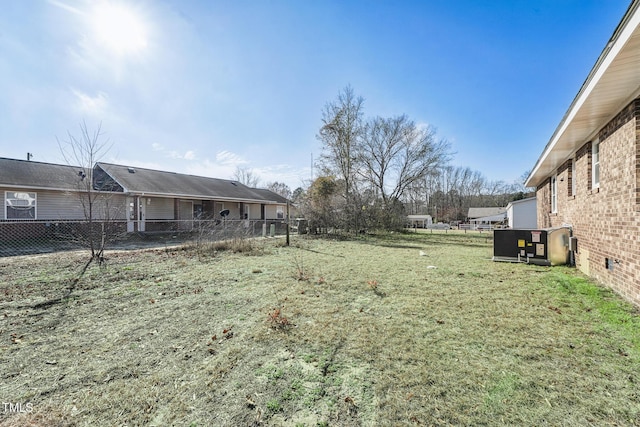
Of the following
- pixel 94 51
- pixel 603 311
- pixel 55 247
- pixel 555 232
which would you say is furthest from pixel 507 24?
pixel 55 247

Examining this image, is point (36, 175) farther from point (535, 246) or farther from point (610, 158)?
point (535, 246)

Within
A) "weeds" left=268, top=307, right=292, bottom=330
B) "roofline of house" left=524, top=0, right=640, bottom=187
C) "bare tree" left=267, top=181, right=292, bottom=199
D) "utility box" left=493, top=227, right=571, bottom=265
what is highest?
"bare tree" left=267, top=181, right=292, bottom=199

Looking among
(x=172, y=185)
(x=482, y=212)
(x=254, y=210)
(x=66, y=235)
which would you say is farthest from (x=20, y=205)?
(x=482, y=212)

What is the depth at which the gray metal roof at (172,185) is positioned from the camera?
53.9ft

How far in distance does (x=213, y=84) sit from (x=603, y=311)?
12.3 meters

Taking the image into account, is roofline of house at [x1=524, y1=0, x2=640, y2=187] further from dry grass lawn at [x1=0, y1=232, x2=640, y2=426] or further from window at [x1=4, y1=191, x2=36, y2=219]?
window at [x1=4, y1=191, x2=36, y2=219]

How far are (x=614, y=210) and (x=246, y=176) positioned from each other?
50.5 metres

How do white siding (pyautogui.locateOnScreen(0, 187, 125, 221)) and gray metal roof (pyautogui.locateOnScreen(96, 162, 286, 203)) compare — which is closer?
white siding (pyautogui.locateOnScreen(0, 187, 125, 221))

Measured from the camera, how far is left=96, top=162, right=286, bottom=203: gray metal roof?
16438 millimetres

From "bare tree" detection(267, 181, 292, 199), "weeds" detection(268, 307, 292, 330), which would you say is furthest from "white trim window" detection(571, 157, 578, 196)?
"bare tree" detection(267, 181, 292, 199)

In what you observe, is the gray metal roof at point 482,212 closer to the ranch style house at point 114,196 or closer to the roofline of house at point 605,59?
the ranch style house at point 114,196

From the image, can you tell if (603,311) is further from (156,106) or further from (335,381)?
(156,106)

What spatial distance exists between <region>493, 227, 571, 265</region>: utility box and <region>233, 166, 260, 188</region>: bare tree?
46.6 metres

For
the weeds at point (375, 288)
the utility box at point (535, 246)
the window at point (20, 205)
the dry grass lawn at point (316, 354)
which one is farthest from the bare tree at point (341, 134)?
the dry grass lawn at point (316, 354)
